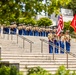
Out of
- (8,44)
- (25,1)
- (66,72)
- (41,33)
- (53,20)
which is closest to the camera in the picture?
(66,72)

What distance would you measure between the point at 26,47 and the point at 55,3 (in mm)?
13629

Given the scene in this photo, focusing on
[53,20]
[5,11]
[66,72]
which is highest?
[5,11]

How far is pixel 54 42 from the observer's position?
23094 mm

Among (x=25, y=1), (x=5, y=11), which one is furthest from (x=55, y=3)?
(x=5, y=11)

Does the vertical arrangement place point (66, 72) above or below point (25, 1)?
below

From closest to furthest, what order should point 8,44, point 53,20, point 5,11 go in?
point 5,11 < point 8,44 < point 53,20

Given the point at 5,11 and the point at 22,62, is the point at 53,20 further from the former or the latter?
the point at 5,11

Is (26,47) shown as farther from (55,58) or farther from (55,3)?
(55,3)

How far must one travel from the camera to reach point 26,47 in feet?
75.2

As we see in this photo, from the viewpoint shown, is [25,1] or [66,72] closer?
[66,72]

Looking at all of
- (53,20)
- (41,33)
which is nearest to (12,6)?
(41,33)

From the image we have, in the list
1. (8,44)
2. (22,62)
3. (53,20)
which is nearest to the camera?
(22,62)

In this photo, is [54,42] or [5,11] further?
[54,42]

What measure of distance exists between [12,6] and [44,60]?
9.95 m
